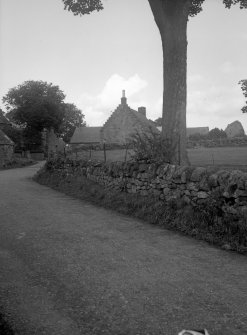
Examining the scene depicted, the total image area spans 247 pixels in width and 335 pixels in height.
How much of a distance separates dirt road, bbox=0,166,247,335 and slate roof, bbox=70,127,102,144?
2589 inches

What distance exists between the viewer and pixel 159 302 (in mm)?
5000

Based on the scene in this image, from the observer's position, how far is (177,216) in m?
9.64

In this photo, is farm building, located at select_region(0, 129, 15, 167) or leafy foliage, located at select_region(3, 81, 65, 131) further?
leafy foliage, located at select_region(3, 81, 65, 131)

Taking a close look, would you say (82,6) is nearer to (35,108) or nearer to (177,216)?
(177,216)

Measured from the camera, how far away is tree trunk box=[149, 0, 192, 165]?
13039 millimetres

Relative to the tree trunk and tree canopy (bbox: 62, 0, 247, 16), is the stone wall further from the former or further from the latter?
tree canopy (bbox: 62, 0, 247, 16)

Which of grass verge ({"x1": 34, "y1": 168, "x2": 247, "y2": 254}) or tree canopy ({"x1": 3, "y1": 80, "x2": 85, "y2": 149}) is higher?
tree canopy ({"x1": 3, "y1": 80, "x2": 85, "y2": 149})

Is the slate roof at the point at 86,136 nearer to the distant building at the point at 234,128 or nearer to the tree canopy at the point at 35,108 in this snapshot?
the tree canopy at the point at 35,108

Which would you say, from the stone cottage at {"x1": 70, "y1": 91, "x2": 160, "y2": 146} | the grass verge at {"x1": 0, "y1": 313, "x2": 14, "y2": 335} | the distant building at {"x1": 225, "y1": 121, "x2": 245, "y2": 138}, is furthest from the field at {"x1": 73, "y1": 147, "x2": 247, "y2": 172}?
the distant building at {"x1": 225, "y1": 121, "x2": 245, "y2": 138}

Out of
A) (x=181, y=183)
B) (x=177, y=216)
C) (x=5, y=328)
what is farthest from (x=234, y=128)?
(x=5, y=328)

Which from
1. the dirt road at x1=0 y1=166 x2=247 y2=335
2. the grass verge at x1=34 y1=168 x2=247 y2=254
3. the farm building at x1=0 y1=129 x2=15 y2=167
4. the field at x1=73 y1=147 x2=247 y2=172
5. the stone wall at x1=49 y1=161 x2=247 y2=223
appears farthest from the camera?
A: the farm building at x1=0 y1=129 x2=15 y2=167

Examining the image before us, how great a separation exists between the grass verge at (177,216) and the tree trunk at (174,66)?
2536mm

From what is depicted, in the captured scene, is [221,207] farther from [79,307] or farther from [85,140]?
[85,140]

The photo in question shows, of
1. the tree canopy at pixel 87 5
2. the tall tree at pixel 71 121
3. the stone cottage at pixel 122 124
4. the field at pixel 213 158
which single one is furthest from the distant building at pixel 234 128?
the tree canopy at pixel 87 5
